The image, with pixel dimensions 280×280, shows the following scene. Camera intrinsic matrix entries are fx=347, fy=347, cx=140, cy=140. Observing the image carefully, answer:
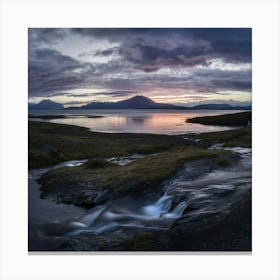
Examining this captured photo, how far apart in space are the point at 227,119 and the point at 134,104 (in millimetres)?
2464

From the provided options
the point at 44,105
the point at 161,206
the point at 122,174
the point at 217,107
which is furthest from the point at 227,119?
the point at 44,105

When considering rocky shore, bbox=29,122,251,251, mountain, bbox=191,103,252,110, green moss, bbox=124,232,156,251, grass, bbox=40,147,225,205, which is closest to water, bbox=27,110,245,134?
mountain, bbox=191,103,252,110

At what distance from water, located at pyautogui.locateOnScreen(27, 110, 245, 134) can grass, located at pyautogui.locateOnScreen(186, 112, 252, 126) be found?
0.34 feet

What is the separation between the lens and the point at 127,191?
8.91 meters

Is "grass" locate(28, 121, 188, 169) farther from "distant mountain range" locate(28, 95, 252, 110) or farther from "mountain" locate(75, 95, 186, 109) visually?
"mountain" locate(75, 95, 186, 109)

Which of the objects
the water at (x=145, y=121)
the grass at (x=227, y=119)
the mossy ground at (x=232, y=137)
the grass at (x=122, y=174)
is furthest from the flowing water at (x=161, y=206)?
the water at (x=145, y=121)

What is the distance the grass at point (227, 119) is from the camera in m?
8.81

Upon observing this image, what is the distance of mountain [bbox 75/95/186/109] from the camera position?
8.91 meters

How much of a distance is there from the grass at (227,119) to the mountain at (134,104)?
2.12 feet
